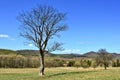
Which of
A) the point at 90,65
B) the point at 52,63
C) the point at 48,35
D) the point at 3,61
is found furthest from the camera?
the point at 52,63

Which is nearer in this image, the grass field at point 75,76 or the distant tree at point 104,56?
the grass field at point 75,76

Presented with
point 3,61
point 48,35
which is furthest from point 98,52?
point 3,61

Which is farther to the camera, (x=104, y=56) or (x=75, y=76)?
(x=104, y=56)

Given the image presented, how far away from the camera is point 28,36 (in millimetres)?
46500

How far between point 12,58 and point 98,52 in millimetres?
60949

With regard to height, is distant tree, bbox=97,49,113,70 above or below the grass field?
above

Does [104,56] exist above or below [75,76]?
above

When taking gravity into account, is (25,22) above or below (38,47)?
above

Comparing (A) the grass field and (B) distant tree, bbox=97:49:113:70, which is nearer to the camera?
(A) the grass field

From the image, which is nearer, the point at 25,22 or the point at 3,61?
the point at 25,22

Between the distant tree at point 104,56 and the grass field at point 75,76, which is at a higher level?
the distant tree at point 104,56

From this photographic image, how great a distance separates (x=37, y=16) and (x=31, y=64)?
9709cm

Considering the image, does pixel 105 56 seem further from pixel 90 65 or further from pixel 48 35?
pixel 48 35

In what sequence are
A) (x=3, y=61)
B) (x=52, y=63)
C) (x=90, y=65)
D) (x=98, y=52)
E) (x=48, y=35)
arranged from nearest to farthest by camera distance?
(x=48, y=35)
(x=98, y=52)
(x=90, y=65)
(x=3, y=61)
(x=52, y=63)
